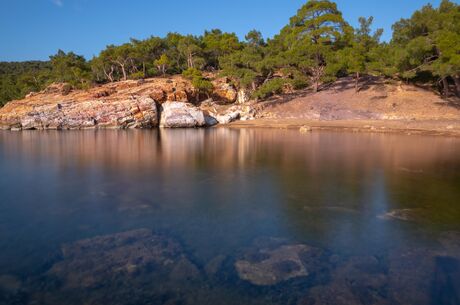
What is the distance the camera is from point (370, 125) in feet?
98.2

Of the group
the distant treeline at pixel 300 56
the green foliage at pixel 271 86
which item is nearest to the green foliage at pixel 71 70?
the distant treeline at pixel 300 56

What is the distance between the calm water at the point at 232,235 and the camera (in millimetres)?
4957

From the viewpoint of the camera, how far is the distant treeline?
3159cm

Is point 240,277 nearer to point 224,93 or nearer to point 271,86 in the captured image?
point 271,86

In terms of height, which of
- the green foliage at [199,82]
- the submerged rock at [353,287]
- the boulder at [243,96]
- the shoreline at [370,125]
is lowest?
the submerged rock at [353,287]

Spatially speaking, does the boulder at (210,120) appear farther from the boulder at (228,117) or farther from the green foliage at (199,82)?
the green foliage at (199,82)

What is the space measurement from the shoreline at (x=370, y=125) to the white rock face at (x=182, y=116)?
8.06 ft

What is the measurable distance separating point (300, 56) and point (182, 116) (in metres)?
16.0

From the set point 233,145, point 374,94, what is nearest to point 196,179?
point 233,145

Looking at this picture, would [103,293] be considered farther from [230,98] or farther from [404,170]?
[230,98]

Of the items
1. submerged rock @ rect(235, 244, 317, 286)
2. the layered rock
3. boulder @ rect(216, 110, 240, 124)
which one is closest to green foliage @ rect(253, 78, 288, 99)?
boulder @ rect(216, 110, 240, 124)

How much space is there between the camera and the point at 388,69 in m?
32.4

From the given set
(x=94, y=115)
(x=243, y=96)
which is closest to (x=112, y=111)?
(x=94, y=115)

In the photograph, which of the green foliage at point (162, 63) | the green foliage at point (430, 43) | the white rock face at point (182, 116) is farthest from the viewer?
the green foliage at point (162, 63)
